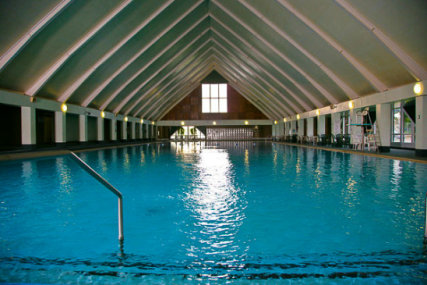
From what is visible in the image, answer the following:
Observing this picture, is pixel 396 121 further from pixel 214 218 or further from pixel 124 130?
pixel 124 130

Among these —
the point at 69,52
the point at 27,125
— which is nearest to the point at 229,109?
the point at 69,52

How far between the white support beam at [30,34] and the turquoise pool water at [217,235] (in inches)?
339

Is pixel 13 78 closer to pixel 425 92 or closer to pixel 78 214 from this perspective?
pixel 78 214

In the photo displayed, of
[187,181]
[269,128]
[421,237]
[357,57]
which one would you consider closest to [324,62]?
[357,57]

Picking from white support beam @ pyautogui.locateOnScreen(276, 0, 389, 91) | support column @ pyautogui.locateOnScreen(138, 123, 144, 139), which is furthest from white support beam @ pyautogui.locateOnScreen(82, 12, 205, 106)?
support column @ pyautogui.locateOnScreen(138, 123, 144, 139)

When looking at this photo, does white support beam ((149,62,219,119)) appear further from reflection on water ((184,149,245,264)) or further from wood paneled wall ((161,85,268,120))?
reflection on water ((184,149,245,264))

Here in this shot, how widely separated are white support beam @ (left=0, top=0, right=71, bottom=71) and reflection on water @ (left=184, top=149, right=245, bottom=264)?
10002mm

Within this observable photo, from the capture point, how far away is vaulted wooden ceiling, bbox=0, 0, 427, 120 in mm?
12008

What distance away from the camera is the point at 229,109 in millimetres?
44875

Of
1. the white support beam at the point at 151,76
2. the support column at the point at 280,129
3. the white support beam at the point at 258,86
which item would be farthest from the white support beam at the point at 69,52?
the support column at the point at 280,129

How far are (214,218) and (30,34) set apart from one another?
1240 centimetres

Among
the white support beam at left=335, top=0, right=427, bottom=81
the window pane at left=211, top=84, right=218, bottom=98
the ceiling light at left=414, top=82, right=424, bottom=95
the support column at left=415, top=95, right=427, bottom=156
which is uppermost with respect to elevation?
the window pane at left=211, top=84, right=218, bottom=98

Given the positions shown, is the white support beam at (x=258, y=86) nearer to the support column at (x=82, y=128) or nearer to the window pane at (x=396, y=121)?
the window pane at (x=396, y=121)

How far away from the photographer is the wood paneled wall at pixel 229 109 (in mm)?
44781
